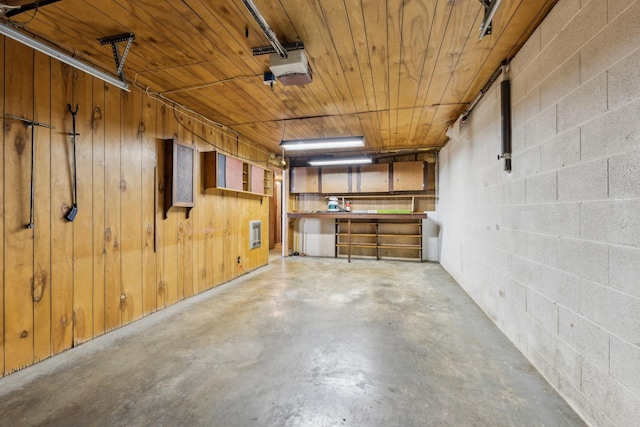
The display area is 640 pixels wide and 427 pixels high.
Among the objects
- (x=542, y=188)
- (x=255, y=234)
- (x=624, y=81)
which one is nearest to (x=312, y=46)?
(x=624, y=81)

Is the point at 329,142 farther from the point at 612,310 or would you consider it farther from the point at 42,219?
the point at 612,310

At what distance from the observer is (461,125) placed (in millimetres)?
3859

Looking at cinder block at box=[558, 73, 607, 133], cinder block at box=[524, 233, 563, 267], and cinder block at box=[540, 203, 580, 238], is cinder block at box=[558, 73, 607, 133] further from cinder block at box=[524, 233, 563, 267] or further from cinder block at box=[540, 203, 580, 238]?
cinder block at box=[524, 233, 563, 267]

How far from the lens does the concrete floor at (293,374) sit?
1.51 metres

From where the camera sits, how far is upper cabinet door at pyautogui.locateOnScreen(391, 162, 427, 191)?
6176 mm

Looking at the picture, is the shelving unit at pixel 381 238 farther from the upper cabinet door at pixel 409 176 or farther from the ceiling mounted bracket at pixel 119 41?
the ceiling mounted bracket at pixel 119 41

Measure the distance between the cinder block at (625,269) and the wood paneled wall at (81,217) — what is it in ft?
11.6

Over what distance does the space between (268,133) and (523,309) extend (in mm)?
4108

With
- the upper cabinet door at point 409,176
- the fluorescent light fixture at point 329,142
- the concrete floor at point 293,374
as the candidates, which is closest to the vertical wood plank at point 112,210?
the concrete floor at point 293,374

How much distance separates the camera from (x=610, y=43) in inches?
51.8

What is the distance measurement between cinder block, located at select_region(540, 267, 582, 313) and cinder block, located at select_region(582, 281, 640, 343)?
→ 0.05 meters

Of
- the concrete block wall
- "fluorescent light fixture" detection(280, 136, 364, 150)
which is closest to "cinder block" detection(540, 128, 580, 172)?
the concrete block wall

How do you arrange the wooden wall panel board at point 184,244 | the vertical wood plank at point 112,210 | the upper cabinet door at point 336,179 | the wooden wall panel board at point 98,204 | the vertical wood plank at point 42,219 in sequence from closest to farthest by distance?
1. the vertical wood plank at point 42,219
2. the wooden wall panel board at point 98,204
3. the vertical wood plank at point 112,210
4. the wooden wall panel board at point 184,244
5. the upper cabinet door at point 336,179

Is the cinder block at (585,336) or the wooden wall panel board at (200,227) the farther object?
the wooden wall panel board at (200,227)
